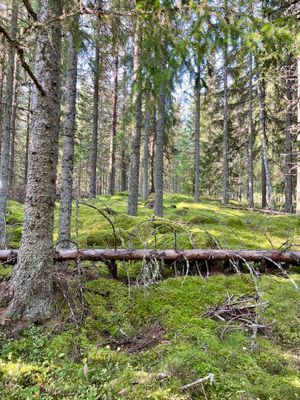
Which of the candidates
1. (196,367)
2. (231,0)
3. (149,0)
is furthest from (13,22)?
(196,367)

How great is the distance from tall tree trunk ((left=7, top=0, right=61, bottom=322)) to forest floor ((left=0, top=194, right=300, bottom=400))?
0.33 meters

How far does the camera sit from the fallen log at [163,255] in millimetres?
4379

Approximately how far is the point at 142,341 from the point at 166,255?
1.58 metres

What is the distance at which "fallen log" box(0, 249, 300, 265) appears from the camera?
438 cm

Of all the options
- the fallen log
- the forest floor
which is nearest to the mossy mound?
the forest floor

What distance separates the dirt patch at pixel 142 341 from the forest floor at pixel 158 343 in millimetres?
10

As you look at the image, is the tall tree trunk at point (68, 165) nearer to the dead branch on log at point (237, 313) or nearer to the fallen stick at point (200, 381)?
the dead branch on log at point (237, 313)

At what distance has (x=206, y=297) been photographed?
396 centimetres

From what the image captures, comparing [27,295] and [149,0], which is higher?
[149,0]

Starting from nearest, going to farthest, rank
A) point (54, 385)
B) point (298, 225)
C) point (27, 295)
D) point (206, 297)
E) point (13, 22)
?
1. point (54, 385)
2. point (27, 295)
3. point (206, 297)
4. point (13, 22)
5. point (298, 225)

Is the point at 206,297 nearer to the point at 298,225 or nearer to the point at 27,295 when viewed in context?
the point at 27,295

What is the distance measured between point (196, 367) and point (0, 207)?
22.8 ft

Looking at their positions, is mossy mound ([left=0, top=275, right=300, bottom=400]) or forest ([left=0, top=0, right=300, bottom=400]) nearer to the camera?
mossy mound ([left=0, top=275, right=300, bottom=400])

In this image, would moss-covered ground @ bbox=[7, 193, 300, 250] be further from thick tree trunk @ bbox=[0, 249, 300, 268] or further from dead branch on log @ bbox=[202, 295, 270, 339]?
dead branch on log @ bbox=[202, 295, 270, 339]
